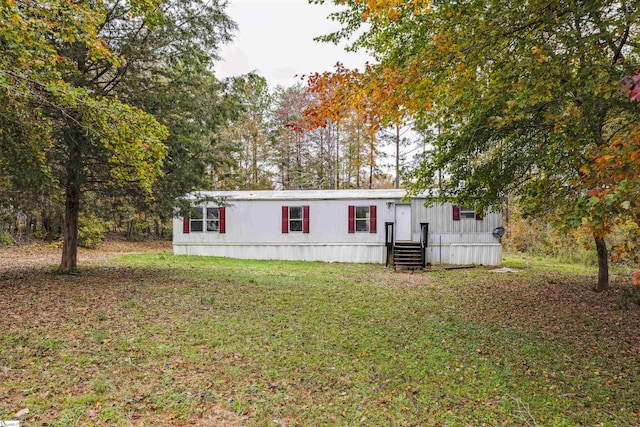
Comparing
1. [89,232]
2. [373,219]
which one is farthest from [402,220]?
[89,232]

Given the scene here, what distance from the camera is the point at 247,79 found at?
8.60 m

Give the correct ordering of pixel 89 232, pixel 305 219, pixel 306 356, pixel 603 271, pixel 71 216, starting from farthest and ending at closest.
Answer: pixel 89 232 → pixel 305 219 → pixel 603 271 → pixel 71 216 → pixel 306 356

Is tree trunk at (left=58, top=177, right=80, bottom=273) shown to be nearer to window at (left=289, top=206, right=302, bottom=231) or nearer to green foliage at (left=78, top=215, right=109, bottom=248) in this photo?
window at (left=289, top=206, right=302, bottom=231)

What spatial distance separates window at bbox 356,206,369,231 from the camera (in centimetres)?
1466

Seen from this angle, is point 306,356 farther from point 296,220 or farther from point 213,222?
point 213,222

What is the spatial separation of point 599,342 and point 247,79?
8.31m

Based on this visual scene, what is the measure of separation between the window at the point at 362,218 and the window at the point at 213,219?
5.78 metres

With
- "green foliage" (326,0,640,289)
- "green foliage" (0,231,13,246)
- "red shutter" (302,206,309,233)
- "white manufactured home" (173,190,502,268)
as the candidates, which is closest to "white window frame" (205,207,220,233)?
"white manufactured home" (173,190,502,268)

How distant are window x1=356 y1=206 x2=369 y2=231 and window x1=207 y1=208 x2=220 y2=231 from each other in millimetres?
5776

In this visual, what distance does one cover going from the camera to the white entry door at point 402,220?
47.8 feet

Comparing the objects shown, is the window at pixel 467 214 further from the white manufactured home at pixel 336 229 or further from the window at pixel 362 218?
the window at pixel 362 218

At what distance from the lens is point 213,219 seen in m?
15.3

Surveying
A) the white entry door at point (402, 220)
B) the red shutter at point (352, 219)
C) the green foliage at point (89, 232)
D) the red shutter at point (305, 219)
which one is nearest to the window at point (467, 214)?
the white entry door at point (402, 220)

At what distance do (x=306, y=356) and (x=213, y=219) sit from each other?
38.2 ft
